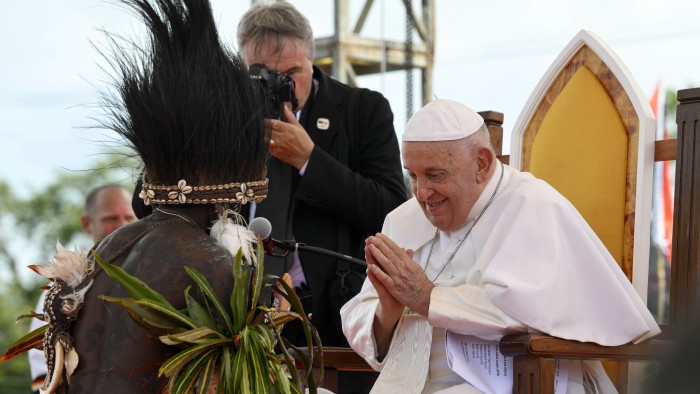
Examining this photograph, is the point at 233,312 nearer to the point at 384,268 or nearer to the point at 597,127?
the point at 384,268

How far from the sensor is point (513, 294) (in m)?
2.76

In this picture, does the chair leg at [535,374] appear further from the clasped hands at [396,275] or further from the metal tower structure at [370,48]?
the metal tower structure at [370,48]

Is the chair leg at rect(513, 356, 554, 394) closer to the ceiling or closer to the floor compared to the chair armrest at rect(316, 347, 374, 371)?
closer to the ceiling

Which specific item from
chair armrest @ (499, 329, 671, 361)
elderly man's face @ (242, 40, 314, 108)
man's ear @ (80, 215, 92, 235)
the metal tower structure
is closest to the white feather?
chair armrest @ (499, 329, 671, 361)

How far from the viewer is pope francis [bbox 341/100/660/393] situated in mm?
2789

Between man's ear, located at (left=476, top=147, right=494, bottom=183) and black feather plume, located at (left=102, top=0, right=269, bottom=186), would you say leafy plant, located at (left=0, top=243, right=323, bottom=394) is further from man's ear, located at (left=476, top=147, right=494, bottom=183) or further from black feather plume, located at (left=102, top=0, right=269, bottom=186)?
man's ear, located at (left=476, top=147, right=494, bottom=183)

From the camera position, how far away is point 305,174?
3.31m

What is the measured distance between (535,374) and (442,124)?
38.0 inches

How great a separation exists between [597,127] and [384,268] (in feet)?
4.05

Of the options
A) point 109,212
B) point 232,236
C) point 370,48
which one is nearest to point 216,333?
point 232,236

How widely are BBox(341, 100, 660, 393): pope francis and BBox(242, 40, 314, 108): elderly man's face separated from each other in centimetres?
62

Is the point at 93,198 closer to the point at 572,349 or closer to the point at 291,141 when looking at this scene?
the point at 291,141

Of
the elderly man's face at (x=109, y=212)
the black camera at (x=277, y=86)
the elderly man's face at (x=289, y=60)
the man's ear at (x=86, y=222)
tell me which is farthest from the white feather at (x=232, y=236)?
the man's ear at (x=86, y=222)

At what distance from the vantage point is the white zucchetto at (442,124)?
3.06 metres
